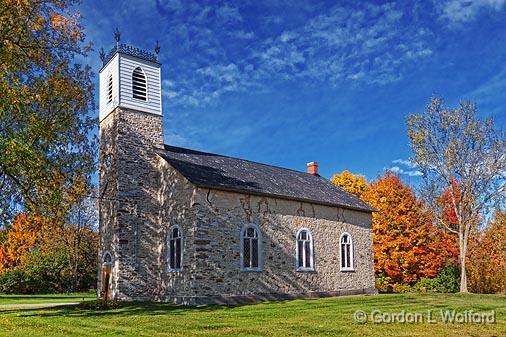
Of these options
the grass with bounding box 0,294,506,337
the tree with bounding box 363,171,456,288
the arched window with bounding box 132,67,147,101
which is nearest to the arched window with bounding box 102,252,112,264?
the grass with bounding box 0,294,506,337

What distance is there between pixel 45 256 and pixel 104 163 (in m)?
14.5

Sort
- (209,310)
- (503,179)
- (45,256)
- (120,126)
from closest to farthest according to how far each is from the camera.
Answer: (209,310) → (120,126) → (503,179) → (45,256)

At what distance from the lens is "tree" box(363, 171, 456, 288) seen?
33.1 m

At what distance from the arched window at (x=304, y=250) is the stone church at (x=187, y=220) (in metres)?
0.05

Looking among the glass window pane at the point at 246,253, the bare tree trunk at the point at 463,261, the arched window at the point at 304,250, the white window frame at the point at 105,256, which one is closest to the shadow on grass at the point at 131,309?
the glass window pane at the point at 246,253

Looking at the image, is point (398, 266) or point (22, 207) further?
point (398, 266)

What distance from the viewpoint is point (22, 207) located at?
55.5 ft

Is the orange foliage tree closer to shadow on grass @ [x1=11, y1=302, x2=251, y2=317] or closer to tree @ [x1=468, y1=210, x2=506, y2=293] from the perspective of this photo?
shadow on grass @ [x1=11, y1=302, x2=251, y2=317]

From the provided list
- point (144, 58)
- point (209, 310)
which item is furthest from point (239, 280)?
point (144, 58)

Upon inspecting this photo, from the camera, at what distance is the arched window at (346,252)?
1015 inches

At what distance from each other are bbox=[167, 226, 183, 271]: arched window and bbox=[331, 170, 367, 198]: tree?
23785mm

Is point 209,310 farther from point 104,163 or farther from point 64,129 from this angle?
point 104,163

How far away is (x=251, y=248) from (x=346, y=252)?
7373 millimetres

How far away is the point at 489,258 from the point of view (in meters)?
33.4
